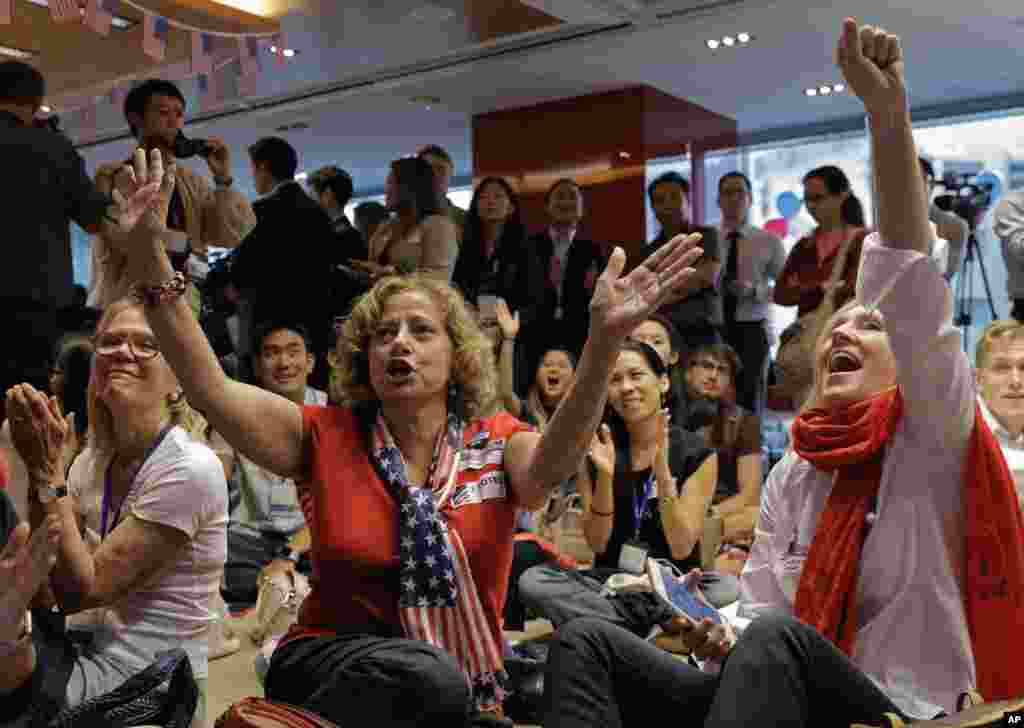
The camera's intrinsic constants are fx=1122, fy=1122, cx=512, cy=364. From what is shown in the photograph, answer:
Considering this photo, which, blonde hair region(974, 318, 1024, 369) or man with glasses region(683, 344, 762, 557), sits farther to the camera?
man with glasses region(683, 344, 762, 557)

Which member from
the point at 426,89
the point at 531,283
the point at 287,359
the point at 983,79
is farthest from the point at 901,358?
the point at 983,79

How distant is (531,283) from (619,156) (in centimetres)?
206

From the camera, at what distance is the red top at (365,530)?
2006 millimetres

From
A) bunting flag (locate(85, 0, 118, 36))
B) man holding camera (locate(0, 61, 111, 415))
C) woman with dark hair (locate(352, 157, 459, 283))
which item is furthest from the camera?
woman with dark hair (locate(352, 157, 459, 283))

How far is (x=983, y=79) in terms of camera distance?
24.5 ft

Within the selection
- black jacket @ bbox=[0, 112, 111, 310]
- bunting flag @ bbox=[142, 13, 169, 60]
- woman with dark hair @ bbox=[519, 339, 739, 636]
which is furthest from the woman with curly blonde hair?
bunting flag @ bbox=[142, 13, 169, 60]

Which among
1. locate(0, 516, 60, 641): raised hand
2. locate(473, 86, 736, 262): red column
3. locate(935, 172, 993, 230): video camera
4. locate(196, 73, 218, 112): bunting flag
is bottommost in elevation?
locate(0, 516, 60, 641): raised hand

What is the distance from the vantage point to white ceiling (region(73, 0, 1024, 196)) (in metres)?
6.11

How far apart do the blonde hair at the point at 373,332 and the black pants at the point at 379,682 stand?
0.50 m

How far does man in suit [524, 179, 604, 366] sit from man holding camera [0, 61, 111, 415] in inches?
99.6

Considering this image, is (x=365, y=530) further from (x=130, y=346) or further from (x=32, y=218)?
(x=32, y=218)

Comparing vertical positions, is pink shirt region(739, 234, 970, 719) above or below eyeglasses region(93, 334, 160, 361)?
below

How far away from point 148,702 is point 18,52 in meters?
3.77

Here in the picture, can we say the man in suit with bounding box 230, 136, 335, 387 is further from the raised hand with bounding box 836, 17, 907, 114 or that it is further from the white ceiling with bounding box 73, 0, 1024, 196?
the raised hand with bounding box 836, 17, 907, 114
